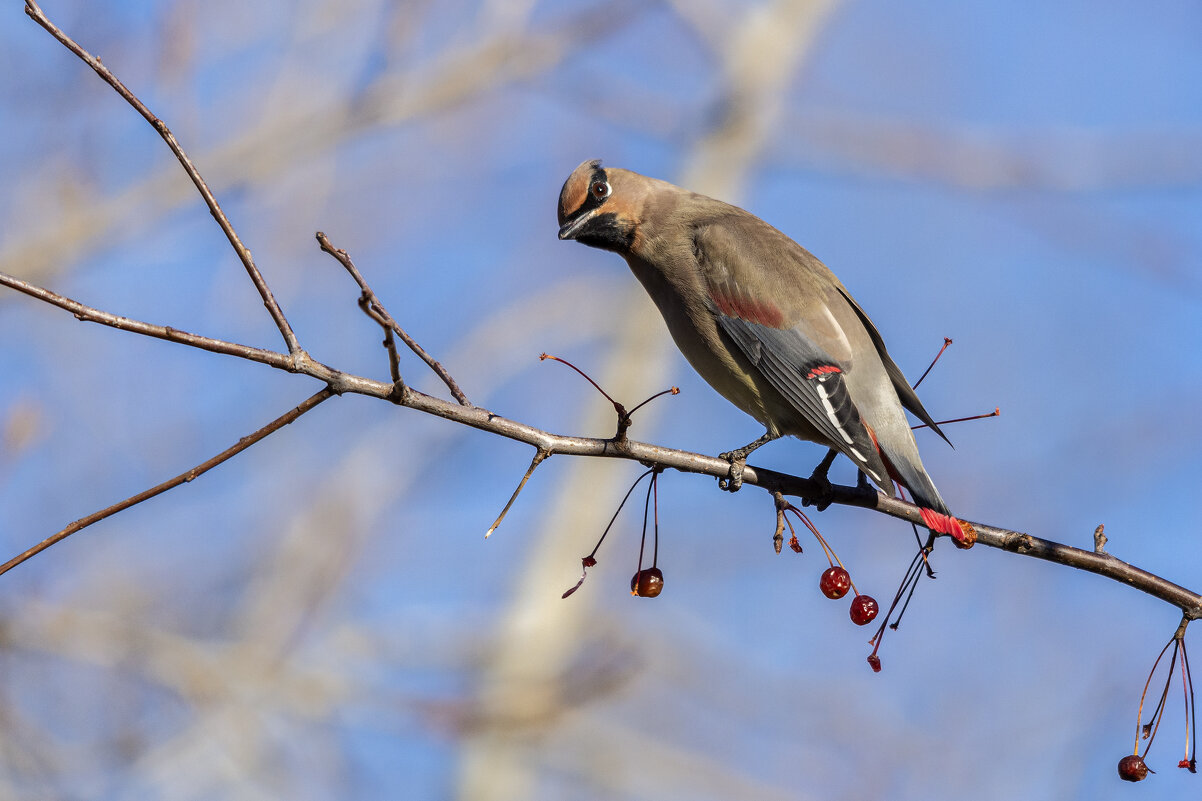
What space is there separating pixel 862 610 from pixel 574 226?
1.98 metres

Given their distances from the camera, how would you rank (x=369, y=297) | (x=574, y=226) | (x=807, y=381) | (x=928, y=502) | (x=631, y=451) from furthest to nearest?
(x=574, y=226) → (x=807, y=381) → (x=928, y=502) → (x=631, y=451) → (x=369, y=297)

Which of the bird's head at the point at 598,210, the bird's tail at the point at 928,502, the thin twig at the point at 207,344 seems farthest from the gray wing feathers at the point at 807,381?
the thin twig at the point at 207,344

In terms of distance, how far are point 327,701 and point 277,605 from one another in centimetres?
144

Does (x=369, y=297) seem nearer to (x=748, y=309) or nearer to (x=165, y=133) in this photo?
(x=165, y=133)

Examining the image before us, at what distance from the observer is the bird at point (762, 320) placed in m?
4.32

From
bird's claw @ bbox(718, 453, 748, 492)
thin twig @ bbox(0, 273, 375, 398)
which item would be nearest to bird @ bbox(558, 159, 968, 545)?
bird's claw @ bbox(718, 453, 748, 492)

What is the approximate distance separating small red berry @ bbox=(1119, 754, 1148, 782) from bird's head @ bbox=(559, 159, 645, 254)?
269 cm

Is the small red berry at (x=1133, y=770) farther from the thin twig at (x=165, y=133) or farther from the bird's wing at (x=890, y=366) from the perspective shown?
the thin twig at (x=165, y=133)

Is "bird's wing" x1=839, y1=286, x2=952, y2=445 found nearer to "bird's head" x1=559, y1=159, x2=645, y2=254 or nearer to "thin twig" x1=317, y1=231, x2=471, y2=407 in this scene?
"bird's head" x1=559, y1=159, x2=645, y2=254

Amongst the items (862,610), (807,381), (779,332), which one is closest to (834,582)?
(862,610)

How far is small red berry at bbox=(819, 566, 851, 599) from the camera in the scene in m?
3.77

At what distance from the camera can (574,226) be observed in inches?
192

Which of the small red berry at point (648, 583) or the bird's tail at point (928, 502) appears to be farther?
the small red berry at point (648, 583)

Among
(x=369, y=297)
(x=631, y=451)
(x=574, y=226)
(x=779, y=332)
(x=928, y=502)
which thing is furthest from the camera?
(x=574, y=226)
